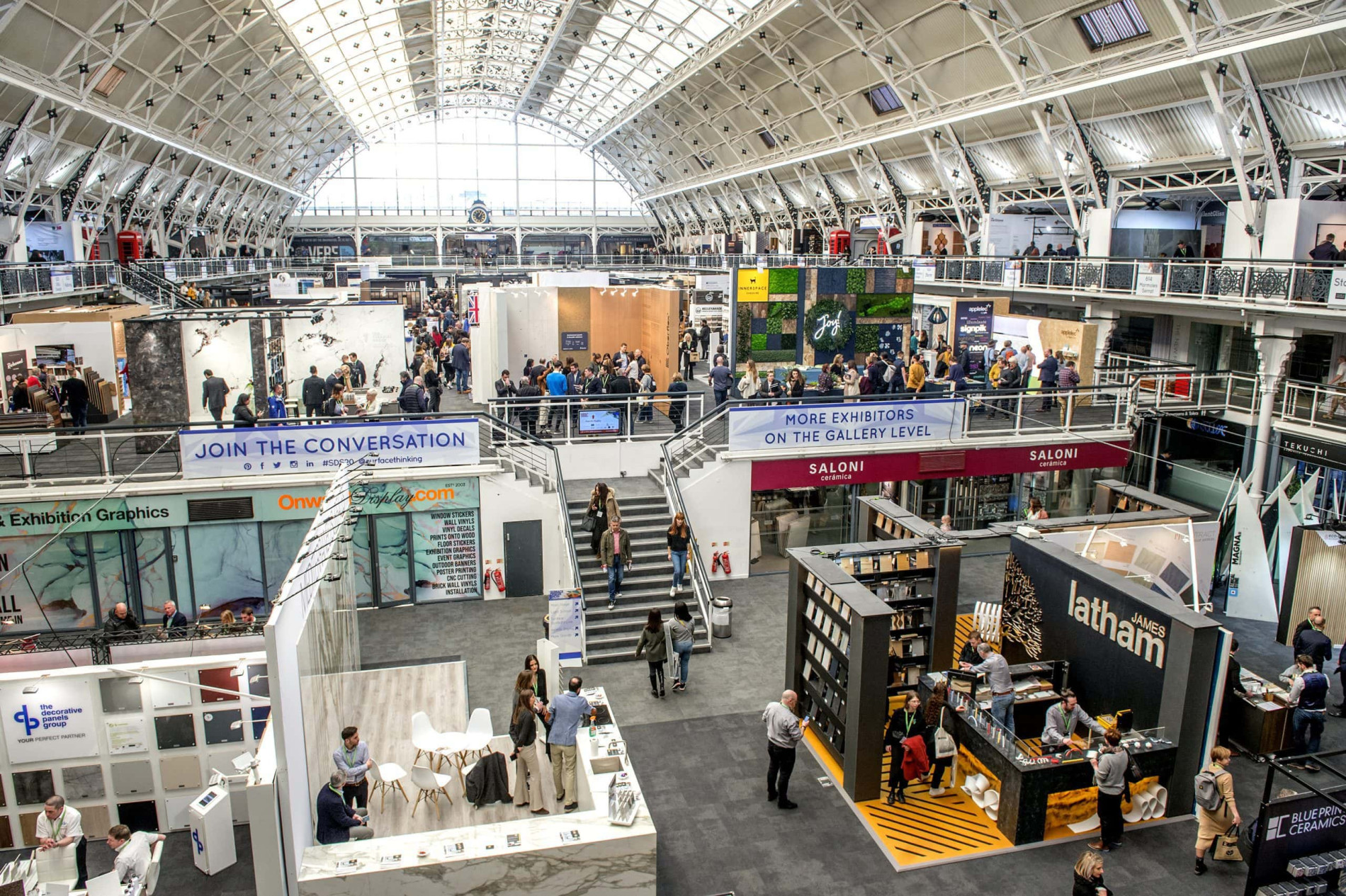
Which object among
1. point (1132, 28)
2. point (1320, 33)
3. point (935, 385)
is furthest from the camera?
point (1132, 28)

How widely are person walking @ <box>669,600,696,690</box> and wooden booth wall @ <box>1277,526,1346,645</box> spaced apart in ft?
29.3

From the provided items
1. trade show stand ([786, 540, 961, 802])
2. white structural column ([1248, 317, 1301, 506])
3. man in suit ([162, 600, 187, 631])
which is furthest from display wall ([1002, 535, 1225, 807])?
man in suit ([162, 600, 187, 631])

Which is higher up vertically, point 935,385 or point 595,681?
point 935,385

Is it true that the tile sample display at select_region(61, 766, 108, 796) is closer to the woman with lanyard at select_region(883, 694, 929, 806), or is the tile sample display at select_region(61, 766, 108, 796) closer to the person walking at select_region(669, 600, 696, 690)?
the person walking at select_region(669, 600, 696, 690)

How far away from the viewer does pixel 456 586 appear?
14.8 m

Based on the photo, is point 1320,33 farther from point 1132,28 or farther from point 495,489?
point 495,489

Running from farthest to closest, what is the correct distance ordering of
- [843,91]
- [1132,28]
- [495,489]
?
[843,91], [1132,28], [495,489]

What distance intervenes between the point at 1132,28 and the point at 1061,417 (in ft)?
33.8

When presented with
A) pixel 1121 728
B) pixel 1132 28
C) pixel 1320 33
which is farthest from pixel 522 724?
pixel 1132 28

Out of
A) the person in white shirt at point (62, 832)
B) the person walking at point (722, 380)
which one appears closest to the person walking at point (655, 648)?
the person in white shirt at point (62, 832)

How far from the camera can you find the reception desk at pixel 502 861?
6867 mm

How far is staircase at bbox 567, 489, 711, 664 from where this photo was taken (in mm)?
12789

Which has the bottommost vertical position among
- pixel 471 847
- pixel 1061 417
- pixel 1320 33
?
pixel 471 847

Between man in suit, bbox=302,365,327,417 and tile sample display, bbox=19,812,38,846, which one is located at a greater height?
man in suit, bbox=302,365,327,417
